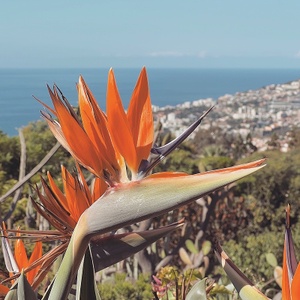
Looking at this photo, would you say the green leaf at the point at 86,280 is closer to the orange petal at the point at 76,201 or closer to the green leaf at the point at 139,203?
the green leaf at the point at 139,203

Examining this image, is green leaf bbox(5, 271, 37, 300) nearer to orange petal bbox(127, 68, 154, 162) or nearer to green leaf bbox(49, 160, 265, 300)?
green leaf bbox(49, 160, 265, 300)

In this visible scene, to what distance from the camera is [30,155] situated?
19.6ft

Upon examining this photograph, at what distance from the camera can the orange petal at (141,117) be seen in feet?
1.74

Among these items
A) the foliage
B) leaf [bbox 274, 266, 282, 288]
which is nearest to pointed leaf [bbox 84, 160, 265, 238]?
leaf [bbox 274, 266, 282, 288]

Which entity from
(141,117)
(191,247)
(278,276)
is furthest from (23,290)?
(191,247)

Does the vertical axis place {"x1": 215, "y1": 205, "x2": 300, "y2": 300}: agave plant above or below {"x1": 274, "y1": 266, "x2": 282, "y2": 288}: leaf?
above

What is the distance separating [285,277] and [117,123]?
217 millimetres

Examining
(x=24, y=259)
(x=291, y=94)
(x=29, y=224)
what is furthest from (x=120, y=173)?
(x=291, y=94)

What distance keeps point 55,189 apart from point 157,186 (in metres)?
0.20

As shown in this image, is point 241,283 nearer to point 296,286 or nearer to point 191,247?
point 296,286

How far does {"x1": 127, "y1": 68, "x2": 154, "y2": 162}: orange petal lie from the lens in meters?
0.53

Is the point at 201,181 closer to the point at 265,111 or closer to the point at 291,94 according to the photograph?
the point at 265,111

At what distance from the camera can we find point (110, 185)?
511 millimetres

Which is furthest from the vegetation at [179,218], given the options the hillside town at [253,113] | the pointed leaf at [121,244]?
the hillside town at [253,113]
